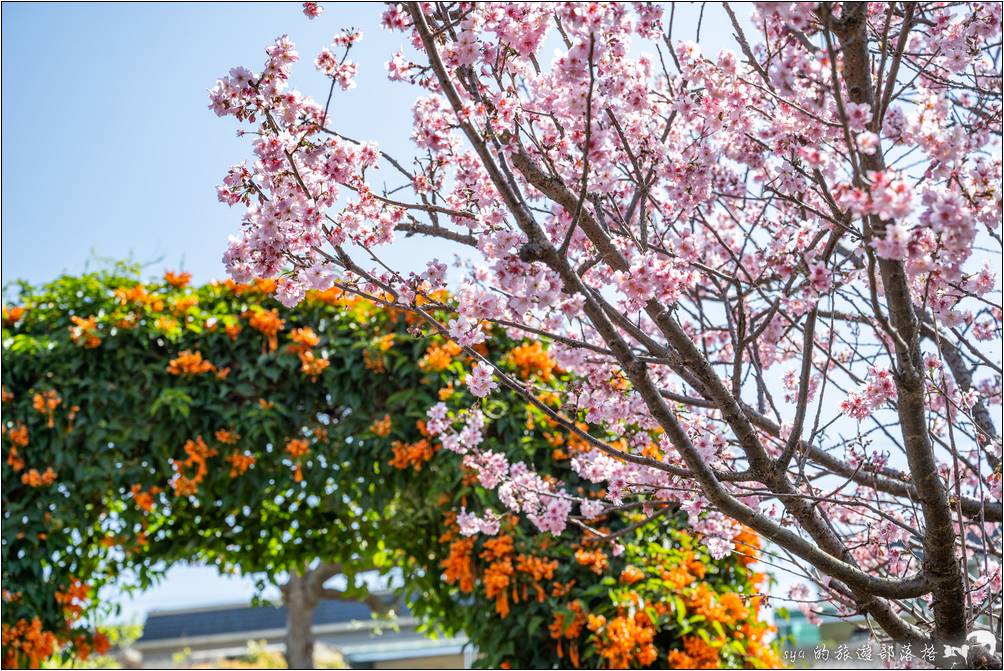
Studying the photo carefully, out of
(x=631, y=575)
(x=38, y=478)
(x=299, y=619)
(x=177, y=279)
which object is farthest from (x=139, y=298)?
(x=631, y=575)

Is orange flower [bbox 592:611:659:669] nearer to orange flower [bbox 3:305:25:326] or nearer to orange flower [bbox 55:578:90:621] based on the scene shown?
orange flower [bbox 55:578:90:621]

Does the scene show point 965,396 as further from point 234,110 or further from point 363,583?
point 363,583

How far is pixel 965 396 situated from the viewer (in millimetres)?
2254

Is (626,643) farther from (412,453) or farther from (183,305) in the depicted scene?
(183,305)

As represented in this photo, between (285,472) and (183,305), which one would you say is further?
(183,305)

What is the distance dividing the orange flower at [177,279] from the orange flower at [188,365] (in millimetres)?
389

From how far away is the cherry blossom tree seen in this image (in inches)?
59.8

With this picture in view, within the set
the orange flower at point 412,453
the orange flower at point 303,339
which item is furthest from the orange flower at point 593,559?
the orange flower at point 303,339

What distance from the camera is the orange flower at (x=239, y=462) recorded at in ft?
11.2

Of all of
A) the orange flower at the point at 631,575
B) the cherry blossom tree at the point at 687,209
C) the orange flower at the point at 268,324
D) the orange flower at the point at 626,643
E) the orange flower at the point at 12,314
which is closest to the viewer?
the cherry blossom tree at the point at 687,209

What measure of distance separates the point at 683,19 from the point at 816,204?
0.60 meters

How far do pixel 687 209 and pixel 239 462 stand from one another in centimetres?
213

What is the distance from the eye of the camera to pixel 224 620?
17281 millimetres

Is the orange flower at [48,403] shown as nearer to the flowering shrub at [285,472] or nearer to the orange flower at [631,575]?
the flowering shrub at [285,472]
